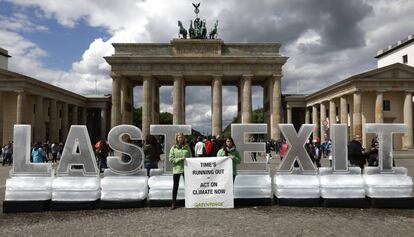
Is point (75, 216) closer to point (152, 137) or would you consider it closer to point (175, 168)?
point (175, 168)

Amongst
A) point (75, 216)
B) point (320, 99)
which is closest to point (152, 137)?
point (75, 216)

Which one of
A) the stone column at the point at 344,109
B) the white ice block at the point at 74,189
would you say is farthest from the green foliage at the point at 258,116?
the white ice block at the point at 74,189

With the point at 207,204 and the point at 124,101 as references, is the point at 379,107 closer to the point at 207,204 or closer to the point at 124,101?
the point at 124,101

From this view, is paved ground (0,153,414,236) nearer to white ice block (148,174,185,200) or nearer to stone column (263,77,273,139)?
white ice block (148,174,185,200)

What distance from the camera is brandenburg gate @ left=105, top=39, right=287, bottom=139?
56531 mm

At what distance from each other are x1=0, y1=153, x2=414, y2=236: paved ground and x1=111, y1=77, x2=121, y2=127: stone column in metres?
47.7

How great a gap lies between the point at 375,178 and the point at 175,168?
220 inches

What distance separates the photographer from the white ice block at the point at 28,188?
10.8m

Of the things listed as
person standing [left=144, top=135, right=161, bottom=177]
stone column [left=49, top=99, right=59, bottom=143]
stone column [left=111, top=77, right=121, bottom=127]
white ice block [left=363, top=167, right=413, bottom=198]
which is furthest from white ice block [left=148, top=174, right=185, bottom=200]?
stone column [left=49, top=99, right=59, bottom=143]

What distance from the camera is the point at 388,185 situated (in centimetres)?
1110

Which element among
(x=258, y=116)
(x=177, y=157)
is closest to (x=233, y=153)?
(x=177, y=157)

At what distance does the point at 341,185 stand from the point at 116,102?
162 feet

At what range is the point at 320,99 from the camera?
207 ft

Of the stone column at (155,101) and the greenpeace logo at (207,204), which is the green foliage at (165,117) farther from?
the greenpeace logo at (207,204)
